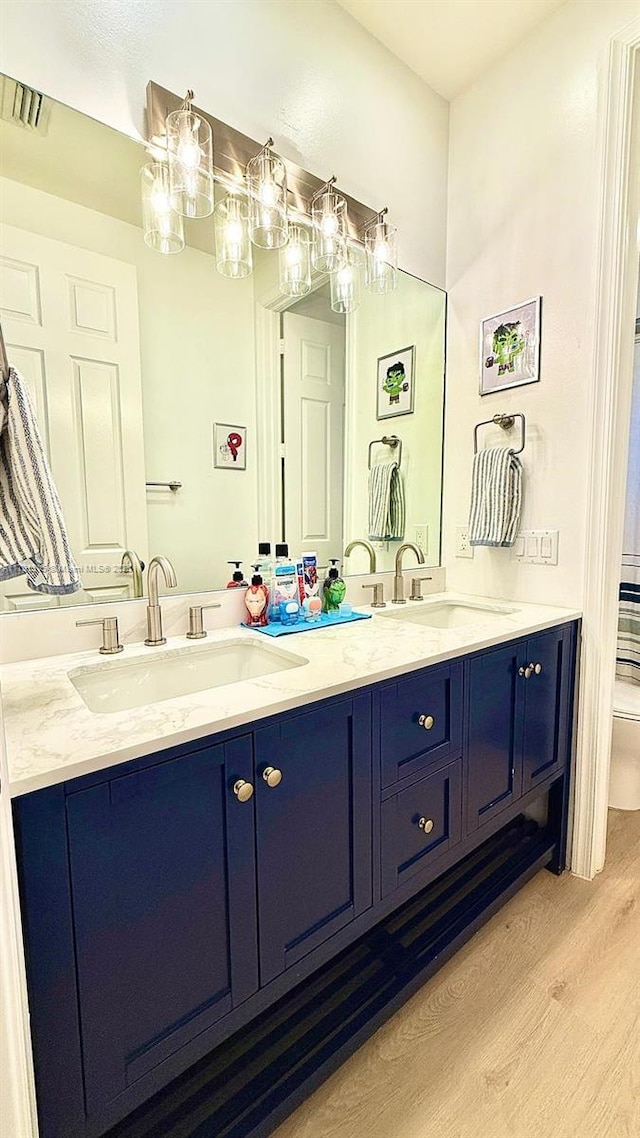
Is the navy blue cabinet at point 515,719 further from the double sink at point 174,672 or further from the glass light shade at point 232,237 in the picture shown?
the glass light shade at point 232,237

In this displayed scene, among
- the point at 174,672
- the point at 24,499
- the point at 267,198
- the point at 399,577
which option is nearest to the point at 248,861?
the point at 174,672

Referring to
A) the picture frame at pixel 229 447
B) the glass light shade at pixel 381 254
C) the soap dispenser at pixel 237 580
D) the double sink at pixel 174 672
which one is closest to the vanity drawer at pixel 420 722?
the double sink at pixel 174 672

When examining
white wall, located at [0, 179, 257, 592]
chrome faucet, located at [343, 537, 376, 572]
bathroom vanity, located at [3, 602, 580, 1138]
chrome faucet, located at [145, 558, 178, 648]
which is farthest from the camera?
chrome faucet, located at [343, 537, 376, 572]

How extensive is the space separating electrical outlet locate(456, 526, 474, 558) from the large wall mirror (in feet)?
1.02

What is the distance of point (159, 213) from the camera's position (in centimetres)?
133

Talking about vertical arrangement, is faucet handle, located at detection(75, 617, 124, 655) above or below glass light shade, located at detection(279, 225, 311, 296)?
below

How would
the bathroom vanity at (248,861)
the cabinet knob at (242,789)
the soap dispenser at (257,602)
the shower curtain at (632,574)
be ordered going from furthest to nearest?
the shower curtain at (632,574), the soap dispenser at (257,602), the cabinet knob at (242,789), the bathroom vanity at (248,861)

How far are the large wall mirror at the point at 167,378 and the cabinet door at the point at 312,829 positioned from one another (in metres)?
0.65

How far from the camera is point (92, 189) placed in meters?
1.25

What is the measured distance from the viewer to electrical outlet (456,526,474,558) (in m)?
2.03

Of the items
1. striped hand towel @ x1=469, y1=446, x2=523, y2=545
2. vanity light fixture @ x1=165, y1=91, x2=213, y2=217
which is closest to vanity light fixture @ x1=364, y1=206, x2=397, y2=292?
vanity light fixture @ x1=165, y1=91, x2=213, y2=217

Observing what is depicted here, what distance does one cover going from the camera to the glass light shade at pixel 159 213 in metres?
1.30

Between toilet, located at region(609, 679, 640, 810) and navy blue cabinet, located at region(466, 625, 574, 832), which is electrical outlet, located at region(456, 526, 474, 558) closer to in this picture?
navy blue cabinet, located at region(466, 625, 574, 832)

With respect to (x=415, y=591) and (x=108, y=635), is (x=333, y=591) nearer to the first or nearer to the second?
(x=415, y=591)
